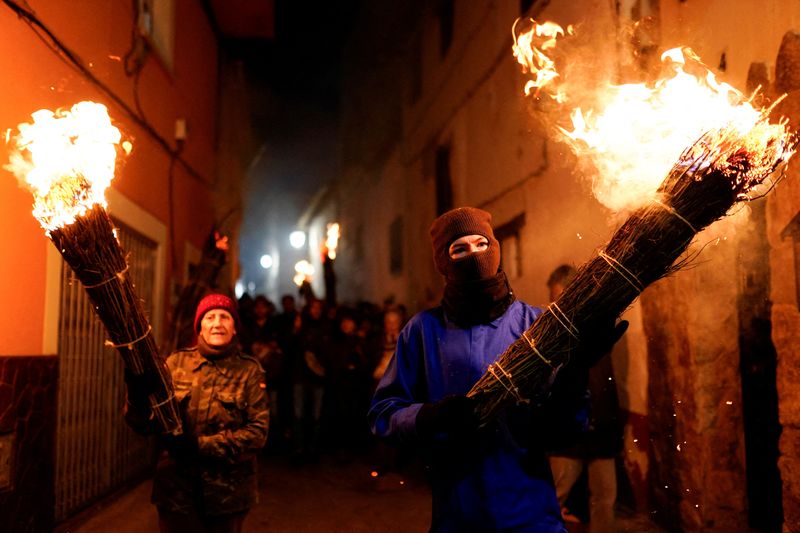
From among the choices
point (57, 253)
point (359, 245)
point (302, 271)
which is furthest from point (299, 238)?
point (57, 253)

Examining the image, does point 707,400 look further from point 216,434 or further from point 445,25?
point 445,25

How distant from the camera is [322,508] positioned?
6480 mm

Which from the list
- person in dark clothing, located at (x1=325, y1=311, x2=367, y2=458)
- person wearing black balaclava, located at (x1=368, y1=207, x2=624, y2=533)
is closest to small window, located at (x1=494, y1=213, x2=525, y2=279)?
person in dark clothing, located at (x1=325, y1=311, x2=367, y2=458)

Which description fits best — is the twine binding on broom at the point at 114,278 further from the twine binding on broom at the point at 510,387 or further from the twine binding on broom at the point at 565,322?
the twine binding on broom at the point at 565,322

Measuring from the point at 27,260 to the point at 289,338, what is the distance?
14.8ft

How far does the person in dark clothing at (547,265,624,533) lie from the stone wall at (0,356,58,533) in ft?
13.6

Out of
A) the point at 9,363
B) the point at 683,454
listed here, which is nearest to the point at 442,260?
the point at 683,454

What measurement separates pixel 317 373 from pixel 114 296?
6011 mm

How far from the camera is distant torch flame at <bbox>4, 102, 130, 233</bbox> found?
10.0 ft

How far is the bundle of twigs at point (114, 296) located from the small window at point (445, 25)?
10798 mm

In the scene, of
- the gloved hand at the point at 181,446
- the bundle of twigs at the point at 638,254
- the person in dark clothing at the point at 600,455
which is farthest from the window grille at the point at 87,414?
the person in dark clothing at the point at 600,455

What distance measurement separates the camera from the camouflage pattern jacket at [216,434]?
349cm

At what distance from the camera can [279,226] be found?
Answer: 4369 cm

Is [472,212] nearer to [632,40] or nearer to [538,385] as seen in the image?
[538,385]
